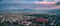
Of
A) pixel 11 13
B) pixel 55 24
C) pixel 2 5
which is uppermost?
pixel 2 5

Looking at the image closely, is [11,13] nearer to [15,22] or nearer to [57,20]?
[15,22]

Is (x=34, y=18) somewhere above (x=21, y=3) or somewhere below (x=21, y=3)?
below

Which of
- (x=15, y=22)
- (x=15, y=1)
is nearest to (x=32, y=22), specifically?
(x=15, y=22)

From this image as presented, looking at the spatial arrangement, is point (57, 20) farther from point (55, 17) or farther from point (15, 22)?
point (15, 22)

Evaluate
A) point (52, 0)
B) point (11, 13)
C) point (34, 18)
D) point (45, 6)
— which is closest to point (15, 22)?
point (11, 13)

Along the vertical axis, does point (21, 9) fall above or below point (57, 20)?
above

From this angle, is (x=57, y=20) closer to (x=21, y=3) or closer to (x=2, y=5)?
(x=21, y=3)
